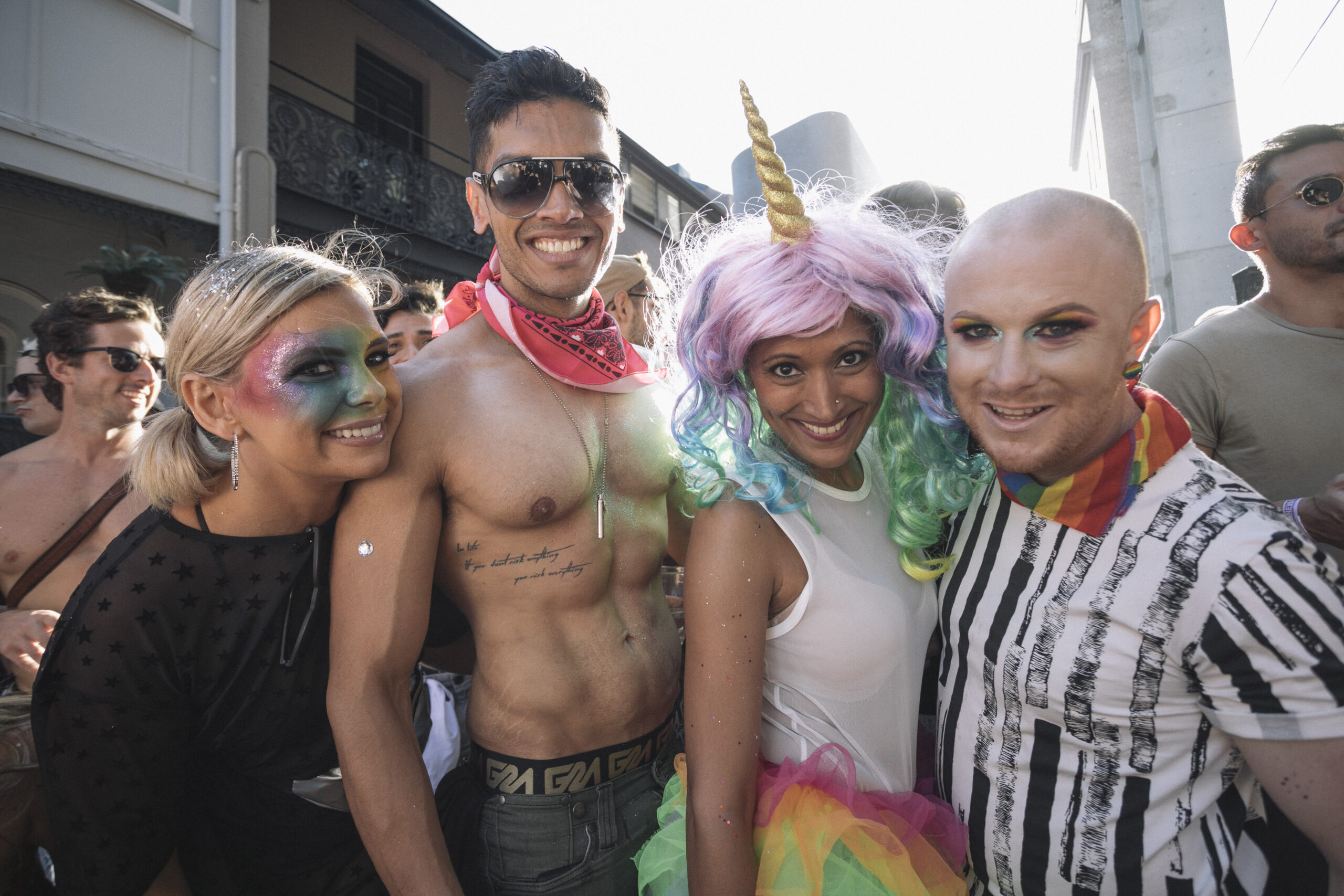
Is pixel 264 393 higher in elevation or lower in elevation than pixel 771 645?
higher

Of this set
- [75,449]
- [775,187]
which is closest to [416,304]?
[75,449]

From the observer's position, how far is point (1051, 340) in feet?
4.20

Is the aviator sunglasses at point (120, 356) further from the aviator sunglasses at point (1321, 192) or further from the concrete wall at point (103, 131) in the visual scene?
the aviator sunglasses at point (1321, 192)

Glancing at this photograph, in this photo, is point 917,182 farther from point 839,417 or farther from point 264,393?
point 264,393

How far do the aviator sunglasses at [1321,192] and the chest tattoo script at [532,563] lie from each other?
9.65 ft

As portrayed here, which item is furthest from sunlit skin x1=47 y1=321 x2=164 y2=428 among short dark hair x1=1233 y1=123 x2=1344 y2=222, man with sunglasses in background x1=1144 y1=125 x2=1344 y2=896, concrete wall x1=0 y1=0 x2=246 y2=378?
short dark hair x1=1233 y1=123 x2=1344 y2=222

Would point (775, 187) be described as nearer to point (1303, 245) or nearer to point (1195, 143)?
point (1303, 245)

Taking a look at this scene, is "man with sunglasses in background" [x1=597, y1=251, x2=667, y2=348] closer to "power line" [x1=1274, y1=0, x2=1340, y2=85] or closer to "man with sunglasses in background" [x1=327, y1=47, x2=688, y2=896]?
"man with sunglasses in background" [x1=327, y1=47, x2=688, y2=896]

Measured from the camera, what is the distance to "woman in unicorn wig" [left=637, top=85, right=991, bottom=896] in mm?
1439

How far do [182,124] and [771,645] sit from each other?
27.7 ft

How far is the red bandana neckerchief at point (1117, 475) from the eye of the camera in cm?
127

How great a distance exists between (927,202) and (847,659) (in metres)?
2.03

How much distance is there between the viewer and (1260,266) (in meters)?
2.62

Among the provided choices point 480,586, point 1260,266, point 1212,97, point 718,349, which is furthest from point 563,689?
point 1212,97
